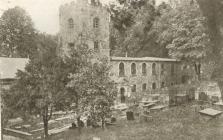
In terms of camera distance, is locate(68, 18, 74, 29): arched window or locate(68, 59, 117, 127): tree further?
locate(68, 18, 74, 29): arched window

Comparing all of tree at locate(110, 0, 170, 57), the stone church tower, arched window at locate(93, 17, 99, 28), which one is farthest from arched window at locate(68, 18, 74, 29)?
tree at locate(110, 0, 170, 57)

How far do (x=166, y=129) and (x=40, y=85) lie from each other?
3.91m

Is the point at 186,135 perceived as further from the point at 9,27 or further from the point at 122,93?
the point at 9,27

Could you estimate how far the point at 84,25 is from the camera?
35.7 feet

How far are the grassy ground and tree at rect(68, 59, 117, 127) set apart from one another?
0.75 meters

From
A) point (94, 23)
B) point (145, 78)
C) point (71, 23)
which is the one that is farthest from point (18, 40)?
point (145, 78)

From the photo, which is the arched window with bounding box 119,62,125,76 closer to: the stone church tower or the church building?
the church building

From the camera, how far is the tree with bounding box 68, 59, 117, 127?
8.70 meters

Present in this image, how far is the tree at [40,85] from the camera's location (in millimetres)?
8852

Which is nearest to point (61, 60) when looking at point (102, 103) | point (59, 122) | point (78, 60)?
point (78, 60)

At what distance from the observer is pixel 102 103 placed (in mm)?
8719

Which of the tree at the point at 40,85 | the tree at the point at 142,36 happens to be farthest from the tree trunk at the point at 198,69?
the tree at the point at 40,85

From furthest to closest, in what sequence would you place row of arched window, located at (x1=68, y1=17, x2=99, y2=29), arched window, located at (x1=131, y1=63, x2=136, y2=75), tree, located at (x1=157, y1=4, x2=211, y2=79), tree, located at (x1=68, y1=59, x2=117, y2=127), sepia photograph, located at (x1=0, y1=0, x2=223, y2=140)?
arched window, located at (x1=131, y1=63, x2=136, y2=75) < tree, located at (x1=157, y1=4, x2=211, y2=79) < row of arched window, located at (x1=68, y1=17, x2=99, y2=29) < tree, located at (x1=68, y1=59, x2=117, y2=127) < sepia photograph, located at (x1=0, y1=0, x2=223, y2=140)

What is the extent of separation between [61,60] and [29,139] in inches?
131
